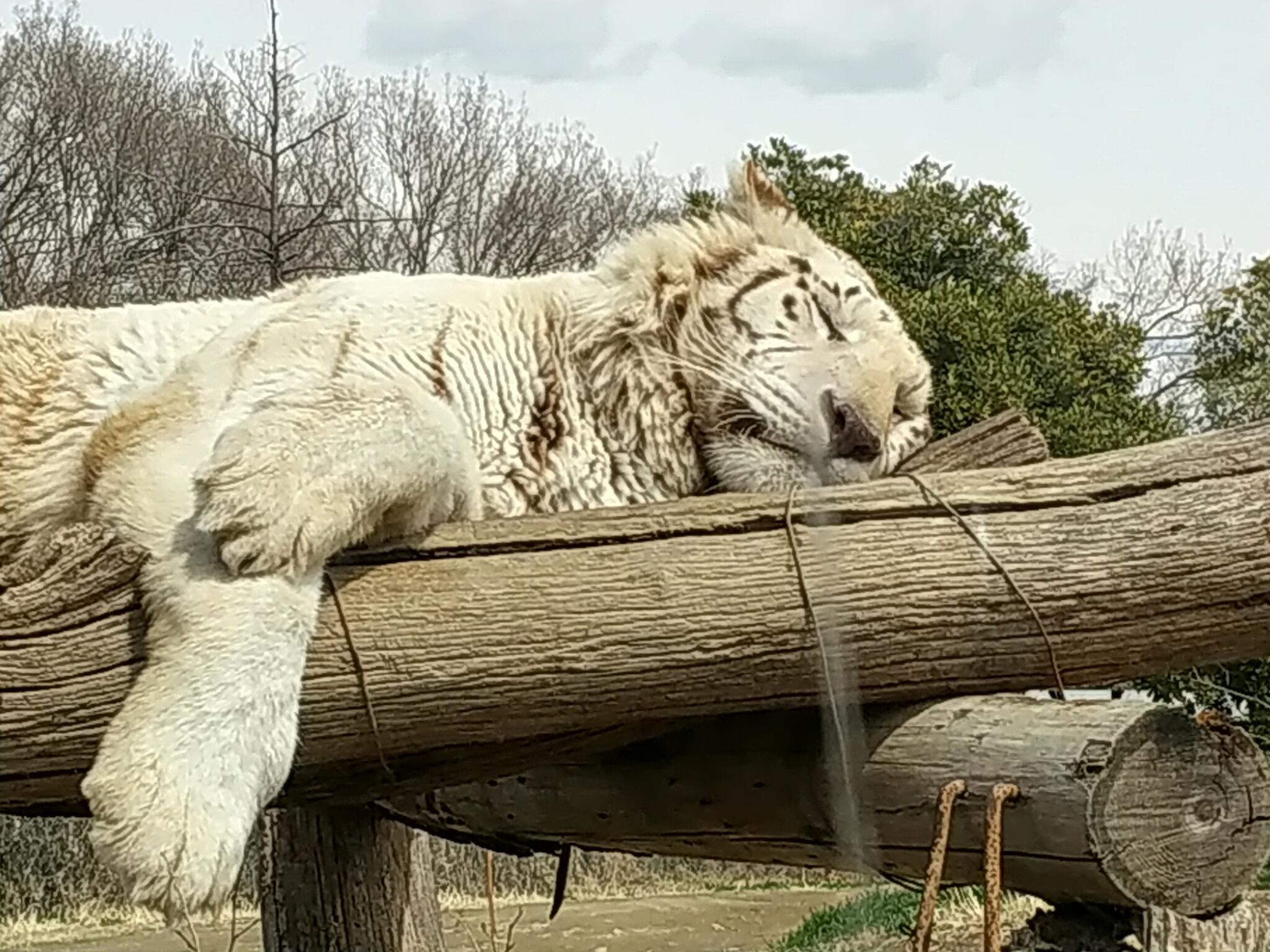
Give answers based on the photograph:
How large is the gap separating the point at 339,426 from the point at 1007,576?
77 centimetres

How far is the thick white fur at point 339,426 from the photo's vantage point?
1684mm

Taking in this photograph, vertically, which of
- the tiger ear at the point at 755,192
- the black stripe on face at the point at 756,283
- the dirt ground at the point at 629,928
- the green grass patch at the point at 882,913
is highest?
the tiger ear at the point at 755,192

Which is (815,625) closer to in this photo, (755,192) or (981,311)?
(755,192)

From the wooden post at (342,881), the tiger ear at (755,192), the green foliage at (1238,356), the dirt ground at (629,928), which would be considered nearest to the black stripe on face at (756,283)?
the tiger ear at (755,192)

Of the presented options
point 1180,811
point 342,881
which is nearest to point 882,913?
point 1180,811

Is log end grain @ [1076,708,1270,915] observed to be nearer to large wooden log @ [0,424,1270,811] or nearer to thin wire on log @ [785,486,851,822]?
large wooden log @ [0,424,1270,811]

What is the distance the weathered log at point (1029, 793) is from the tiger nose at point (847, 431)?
40cm

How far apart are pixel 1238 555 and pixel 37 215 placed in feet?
38.1

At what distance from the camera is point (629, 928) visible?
8.38 metres

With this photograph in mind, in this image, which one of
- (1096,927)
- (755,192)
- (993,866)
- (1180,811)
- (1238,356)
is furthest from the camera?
(1238,356)

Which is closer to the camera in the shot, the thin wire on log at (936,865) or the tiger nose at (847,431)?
the thin wire on log at (936,865)

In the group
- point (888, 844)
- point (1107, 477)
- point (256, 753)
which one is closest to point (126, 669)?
→ point (256, 753)

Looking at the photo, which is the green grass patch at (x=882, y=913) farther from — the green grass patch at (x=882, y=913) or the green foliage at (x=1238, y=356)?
the green foliage at (x=1238, y=356)

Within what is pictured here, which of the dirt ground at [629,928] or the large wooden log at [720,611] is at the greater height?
the large wooden log at [720,611]
